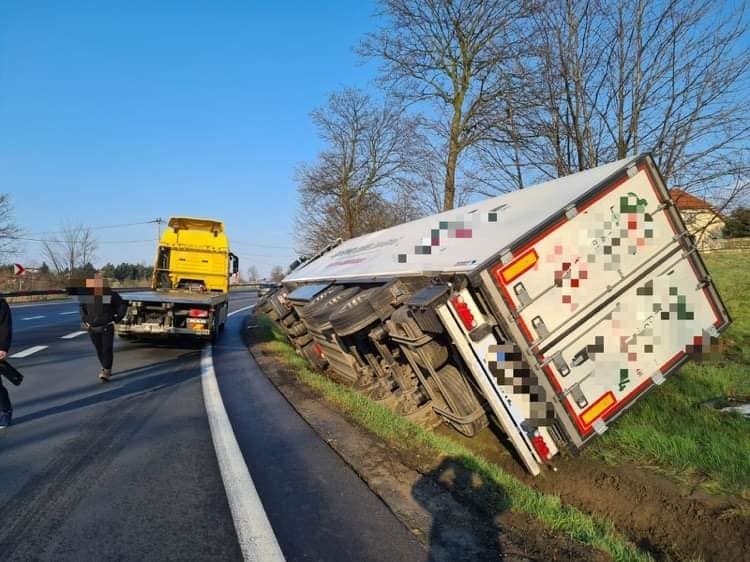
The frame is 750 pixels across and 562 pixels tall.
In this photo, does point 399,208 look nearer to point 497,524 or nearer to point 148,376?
point 148,376

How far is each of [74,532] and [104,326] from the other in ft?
17.6

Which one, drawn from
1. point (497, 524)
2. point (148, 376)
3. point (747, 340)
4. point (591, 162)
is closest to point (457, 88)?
point (591, 162)

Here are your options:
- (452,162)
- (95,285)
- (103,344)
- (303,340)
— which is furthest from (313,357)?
(452,162)

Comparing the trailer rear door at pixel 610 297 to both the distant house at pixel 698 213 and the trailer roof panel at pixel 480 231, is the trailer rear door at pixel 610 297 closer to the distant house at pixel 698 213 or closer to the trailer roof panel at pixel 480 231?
the trailer roof panel at pixel 480 231

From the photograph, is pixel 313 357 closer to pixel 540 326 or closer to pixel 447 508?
pixel 540 326

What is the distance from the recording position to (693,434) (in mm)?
4887

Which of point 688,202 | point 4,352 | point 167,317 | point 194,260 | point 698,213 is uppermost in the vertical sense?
point 194,260

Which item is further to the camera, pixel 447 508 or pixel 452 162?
Answer: pixel 452 162

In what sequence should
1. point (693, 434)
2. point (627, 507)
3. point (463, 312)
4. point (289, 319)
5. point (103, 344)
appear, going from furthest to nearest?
point (289, 319)
point (103, 344)
point (693, 434)
point (463, 312)
point (627, 507)

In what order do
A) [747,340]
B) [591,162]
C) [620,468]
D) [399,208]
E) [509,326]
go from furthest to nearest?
1. [399,208]
2. [591,162]
3. [747,340]
4. [620,468]
5. [509,326]

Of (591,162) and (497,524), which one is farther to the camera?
(591,162)

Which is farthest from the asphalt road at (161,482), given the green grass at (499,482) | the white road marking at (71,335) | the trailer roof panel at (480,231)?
→ the white road marking at (71,335)

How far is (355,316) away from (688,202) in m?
6.82

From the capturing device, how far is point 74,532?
3197 millimetres
